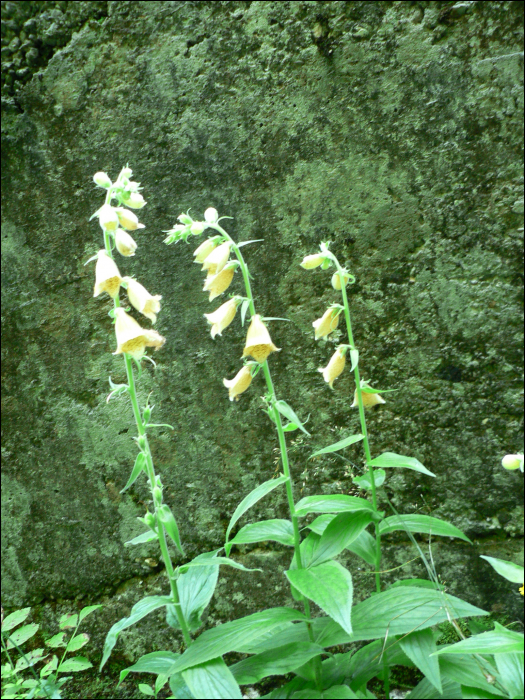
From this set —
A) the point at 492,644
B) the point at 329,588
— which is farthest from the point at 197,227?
the point at 492,644

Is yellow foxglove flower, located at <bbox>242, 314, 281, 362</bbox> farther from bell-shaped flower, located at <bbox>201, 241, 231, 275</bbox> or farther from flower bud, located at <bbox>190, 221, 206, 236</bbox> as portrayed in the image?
flower bud, located at <bbox>190, 221, 206, 236</bbox>

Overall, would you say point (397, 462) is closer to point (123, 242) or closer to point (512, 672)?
point (512, 672)

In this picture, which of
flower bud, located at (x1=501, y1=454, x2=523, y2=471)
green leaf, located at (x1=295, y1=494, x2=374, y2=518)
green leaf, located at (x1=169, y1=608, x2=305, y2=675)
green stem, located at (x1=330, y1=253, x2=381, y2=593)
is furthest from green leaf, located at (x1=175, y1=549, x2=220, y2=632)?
flower bud, located at (x1=501, y1=454, x2=523, y2=471)

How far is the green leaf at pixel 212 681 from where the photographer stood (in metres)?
1.12

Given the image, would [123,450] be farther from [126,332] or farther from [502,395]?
[502,395]

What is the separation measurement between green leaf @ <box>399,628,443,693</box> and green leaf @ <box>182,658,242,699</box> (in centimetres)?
42

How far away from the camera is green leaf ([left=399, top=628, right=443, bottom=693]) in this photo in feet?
3.77

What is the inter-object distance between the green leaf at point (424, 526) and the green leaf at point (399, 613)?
173 millimetres

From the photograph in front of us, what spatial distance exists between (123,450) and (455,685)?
1.52 m

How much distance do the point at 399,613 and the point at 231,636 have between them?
1.41ft

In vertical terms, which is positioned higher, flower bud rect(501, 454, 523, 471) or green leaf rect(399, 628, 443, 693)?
flower bud rect(501, 454, 523, 471)

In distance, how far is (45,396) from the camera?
2.29 metres

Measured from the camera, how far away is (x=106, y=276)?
1.29 metres

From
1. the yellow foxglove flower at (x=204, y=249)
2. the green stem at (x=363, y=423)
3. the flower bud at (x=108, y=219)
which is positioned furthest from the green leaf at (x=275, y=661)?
the flower bud at (x=108, y=219)
